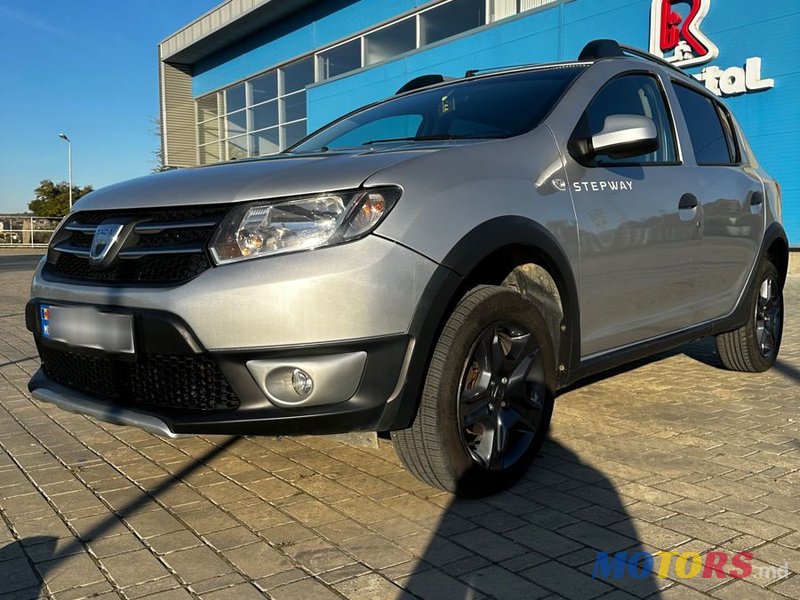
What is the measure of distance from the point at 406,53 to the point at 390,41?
132 centimetres

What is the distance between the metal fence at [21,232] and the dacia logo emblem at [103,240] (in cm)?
3594

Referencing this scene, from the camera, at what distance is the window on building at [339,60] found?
21.6m

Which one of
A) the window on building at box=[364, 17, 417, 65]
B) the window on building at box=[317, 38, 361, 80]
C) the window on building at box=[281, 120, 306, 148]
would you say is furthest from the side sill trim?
the window on building at box=[281, 120, 306, 148]

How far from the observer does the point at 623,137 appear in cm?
310

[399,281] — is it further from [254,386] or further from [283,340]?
[254,386]

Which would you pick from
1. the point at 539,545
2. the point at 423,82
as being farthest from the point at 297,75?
the point at 539,545

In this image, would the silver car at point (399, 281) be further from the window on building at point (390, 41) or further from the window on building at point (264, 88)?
the window on building at point (264, 88)

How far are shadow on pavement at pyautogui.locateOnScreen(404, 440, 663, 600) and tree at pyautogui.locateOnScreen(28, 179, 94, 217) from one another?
58.5 meters

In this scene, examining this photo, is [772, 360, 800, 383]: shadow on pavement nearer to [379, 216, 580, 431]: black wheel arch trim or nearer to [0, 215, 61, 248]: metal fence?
[379, 216, 580, 431]: black wheel arch trim

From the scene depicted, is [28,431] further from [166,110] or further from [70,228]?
[166,110]

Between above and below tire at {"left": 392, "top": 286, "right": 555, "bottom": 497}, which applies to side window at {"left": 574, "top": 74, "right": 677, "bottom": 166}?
above

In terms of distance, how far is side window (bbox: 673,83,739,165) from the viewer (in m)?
4.27

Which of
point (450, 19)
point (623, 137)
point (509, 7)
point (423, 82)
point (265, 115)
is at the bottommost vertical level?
point (623, 137)

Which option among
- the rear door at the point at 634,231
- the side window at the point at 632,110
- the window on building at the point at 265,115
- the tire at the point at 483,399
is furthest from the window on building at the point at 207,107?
the tire at the point at 483,399
